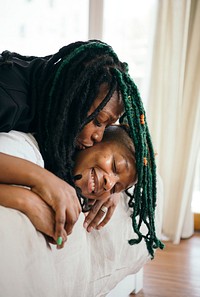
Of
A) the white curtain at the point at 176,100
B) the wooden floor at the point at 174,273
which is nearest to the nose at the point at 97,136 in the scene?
the wooden floor at the point at 174,273

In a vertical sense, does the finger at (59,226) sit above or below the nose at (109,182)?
above

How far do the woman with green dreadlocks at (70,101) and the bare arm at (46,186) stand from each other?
0.17 metres

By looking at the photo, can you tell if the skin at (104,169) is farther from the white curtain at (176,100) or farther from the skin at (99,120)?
the white curtain at (176,100)

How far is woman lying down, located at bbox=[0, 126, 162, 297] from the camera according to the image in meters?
0.80

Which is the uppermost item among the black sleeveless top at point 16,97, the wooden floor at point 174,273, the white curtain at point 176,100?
the black sleeveless top at point 16,97

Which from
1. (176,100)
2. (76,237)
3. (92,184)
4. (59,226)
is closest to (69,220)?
(59,226)

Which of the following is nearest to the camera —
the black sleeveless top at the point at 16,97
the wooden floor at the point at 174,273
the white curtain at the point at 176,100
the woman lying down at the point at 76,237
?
the woman lying down at the point at 76,237

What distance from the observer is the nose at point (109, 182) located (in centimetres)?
122

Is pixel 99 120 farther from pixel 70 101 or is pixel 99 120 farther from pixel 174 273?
pixel 174 273

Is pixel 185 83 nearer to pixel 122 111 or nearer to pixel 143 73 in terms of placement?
pixel 143 73

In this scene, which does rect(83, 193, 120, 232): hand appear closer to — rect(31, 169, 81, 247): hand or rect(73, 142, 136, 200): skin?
rect(73, 142, 136, 200): skin

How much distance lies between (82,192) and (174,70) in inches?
55.5

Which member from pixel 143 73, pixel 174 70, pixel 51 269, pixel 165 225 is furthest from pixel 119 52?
pixel 51 269

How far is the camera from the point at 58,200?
3.01ft
